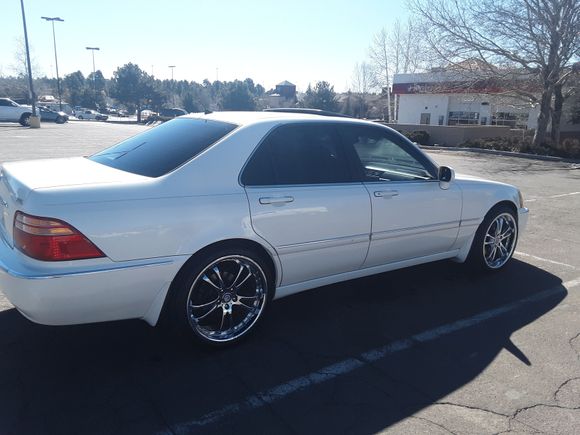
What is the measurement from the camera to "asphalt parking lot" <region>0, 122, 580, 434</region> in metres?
2.63

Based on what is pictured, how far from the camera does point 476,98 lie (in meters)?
26.8

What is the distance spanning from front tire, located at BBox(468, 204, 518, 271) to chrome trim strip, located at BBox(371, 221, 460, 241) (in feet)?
1.59

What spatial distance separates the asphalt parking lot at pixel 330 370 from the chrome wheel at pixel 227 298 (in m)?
0.15

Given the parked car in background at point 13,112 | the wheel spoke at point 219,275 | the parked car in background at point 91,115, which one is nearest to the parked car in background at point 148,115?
the parked car in background at point 91,115

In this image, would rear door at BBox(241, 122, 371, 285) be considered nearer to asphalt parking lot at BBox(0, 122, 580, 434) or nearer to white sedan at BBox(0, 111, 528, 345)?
white sedan at BBox(0, 111, 528, 345)

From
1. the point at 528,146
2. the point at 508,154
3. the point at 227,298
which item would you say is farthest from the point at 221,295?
the point at 528,146

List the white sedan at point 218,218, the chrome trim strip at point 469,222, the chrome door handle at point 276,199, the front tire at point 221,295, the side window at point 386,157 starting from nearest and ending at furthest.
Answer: the white sedan at point 218,218 → the front tire at point 221,295 → the chrome door handle at point 276,199 → the side window at point 386,157 → the chrome trim strip at point 469,222

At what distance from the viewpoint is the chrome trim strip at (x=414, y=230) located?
13.1 ft

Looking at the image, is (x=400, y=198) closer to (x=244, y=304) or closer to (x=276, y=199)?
(x=276, y=199)

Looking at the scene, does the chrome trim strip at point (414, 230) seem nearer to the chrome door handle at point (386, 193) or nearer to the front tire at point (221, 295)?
the chrome door handle at point (386, 193)

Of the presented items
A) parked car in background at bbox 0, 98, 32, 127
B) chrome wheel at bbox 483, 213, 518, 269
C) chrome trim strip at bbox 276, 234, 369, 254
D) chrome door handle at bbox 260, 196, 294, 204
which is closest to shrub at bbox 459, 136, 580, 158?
chrome wheel at bbox 483, 213, 518, 269

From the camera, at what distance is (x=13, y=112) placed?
35125 millimetres

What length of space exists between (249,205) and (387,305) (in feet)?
5.67

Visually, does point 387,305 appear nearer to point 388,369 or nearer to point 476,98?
point 388,369
